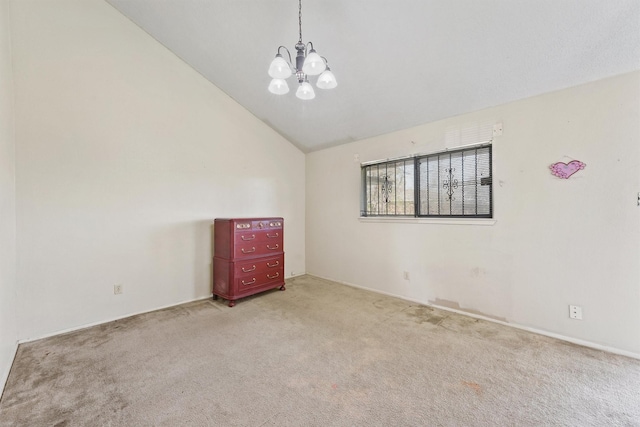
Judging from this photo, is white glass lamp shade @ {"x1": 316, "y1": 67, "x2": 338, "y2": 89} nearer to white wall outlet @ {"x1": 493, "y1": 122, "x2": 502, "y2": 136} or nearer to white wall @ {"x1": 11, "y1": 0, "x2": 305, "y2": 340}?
white wall outlet @ {"x1": 493, "y1": 122, "x2": 502, "y2": 136}

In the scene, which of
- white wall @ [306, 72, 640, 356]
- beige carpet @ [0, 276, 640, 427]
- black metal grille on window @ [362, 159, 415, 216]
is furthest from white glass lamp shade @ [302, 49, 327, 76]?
beige carpet @ [0, 276, 640, 427]

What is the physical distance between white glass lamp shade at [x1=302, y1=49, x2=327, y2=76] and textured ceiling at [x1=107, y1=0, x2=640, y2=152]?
0.76 metres

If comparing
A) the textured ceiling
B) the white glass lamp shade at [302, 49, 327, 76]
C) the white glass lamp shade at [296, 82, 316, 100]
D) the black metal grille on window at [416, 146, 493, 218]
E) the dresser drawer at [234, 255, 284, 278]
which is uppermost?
the textured ceiling

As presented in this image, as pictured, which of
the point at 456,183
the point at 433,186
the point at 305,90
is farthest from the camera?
the point at 433,186

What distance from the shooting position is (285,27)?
8.42 feet

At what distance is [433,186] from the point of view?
10.8 feet

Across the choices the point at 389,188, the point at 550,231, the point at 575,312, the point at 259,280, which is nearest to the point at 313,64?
the point at 389,188

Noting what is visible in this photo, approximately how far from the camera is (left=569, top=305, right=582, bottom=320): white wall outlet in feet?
7.57

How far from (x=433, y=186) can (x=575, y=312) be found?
1746mm

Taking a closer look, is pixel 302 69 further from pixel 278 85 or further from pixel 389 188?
pixel 389 188

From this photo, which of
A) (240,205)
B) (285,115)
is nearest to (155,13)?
(285,115)

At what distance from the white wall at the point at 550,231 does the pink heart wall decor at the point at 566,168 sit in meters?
0.05

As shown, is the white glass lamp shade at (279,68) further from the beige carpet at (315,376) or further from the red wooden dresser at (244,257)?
the beige carpet at (315,376)

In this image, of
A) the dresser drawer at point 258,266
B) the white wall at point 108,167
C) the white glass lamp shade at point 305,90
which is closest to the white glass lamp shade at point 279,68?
the white glass lamp shade at point 305,90
